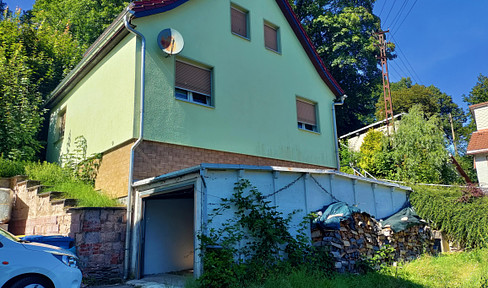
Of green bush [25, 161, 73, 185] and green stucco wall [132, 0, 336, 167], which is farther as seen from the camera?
green bush [25, 161, 73, 185]

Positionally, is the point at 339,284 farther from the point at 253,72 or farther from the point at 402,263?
the point at 253,72

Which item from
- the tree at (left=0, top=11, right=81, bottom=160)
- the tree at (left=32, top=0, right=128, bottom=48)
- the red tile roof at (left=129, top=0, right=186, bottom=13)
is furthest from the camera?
the tree at (left=32, top=0, right=128, bottom=48)

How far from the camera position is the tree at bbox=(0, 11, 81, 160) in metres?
13.0

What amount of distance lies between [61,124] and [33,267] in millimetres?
10866

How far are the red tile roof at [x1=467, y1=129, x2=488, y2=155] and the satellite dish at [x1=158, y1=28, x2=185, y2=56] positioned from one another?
1956 cm

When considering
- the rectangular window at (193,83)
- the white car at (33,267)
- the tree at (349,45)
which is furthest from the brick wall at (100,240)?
the tree at (349,45)

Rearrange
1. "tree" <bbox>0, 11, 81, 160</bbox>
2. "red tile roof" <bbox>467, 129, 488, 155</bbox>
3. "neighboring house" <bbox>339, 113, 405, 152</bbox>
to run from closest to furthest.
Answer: "tree" <bbox>0, 11, 81, 160</bbox>
"red tile roof" <bbox>467, 129, 488, 155</bbox>
"neighboring house" <bbox>339, 113, 405, 152</bbox>

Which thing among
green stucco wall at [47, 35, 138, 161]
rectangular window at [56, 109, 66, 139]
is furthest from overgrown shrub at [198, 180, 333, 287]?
rectangular window at [56, 109, 66, 139]

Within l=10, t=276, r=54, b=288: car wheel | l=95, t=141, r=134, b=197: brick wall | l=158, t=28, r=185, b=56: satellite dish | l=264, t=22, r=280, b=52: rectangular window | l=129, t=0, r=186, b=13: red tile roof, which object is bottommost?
l=10, t=276, r=54, b=288: car wheel

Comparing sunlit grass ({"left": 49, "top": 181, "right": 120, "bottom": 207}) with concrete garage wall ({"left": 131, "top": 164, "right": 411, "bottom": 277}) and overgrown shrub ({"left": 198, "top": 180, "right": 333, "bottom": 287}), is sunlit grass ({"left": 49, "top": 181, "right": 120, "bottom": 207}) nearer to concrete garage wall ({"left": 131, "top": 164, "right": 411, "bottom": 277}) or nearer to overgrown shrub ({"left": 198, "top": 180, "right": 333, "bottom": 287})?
concrete garage wall ({"left": 131, "top": 164, "right": 411, "bottom": 277})

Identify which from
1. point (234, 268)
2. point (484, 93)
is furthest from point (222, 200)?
point (484, 93)

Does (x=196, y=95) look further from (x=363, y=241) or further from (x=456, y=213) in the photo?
(x=456, y=213)

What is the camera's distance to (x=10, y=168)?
11.5 m

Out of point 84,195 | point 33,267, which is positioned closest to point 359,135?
point 84,195
